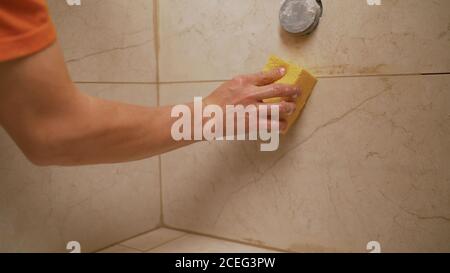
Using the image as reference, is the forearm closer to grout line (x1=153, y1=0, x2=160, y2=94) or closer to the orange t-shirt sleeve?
the orange t-shirt sleeve

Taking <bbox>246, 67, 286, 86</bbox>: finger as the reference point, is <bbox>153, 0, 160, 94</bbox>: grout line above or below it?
above

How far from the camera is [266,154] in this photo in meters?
0.73

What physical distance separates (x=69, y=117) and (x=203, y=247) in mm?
431

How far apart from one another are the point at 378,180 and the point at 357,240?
11 cm

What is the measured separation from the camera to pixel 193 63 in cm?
80

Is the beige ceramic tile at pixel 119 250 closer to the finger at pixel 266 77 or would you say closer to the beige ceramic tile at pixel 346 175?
the beige ceramic tile at pixel 346 175

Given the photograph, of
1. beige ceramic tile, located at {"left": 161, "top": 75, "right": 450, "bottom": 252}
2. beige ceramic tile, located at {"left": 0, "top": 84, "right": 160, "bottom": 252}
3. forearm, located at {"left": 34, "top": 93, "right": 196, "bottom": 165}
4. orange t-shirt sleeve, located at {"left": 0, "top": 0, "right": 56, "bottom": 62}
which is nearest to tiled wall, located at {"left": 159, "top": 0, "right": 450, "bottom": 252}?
beige ceramic tile, located at {"left": 161, "top": 75, "right": 450, "bottom": 252}

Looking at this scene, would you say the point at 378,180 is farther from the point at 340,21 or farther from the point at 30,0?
the point at 30,0

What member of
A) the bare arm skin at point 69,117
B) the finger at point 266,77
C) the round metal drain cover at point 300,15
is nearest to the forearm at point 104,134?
the bare arm skin at point 69,117

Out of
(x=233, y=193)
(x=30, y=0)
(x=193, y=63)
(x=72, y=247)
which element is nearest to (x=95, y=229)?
(x=72, y=247)

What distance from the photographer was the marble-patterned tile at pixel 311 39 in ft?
1.91

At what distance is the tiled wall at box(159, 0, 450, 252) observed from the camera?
1.93 ft

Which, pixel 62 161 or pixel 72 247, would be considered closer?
pixel 62 161

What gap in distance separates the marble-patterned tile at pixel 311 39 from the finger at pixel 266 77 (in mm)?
67
